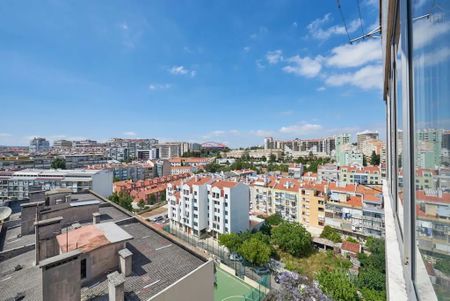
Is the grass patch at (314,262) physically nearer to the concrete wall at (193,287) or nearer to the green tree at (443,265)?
the concrete wall at (193,287)

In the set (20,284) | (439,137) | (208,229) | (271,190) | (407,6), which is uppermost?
(407,6)

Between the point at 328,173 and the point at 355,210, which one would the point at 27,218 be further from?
the point at 328,173

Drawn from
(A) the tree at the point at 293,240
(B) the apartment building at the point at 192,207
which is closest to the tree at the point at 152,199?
(B) the apartment building at the point at 192,207

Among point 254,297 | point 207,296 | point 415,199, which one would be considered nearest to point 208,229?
point 254,297

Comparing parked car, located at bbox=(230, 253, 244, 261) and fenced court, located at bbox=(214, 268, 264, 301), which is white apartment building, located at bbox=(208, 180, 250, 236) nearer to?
parked car, located at bbox=(230, 253, 244, 261)

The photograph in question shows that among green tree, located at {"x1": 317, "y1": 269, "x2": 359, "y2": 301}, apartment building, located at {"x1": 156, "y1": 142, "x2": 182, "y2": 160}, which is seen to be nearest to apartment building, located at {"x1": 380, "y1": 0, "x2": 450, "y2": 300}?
green tree, located at {"x1": 317, "y1": 269, "x2": 359, "y2": 301}

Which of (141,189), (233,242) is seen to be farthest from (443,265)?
(141,189)

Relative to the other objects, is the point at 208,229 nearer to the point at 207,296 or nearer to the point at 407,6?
the point at 207,296

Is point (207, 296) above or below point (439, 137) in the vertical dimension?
below
